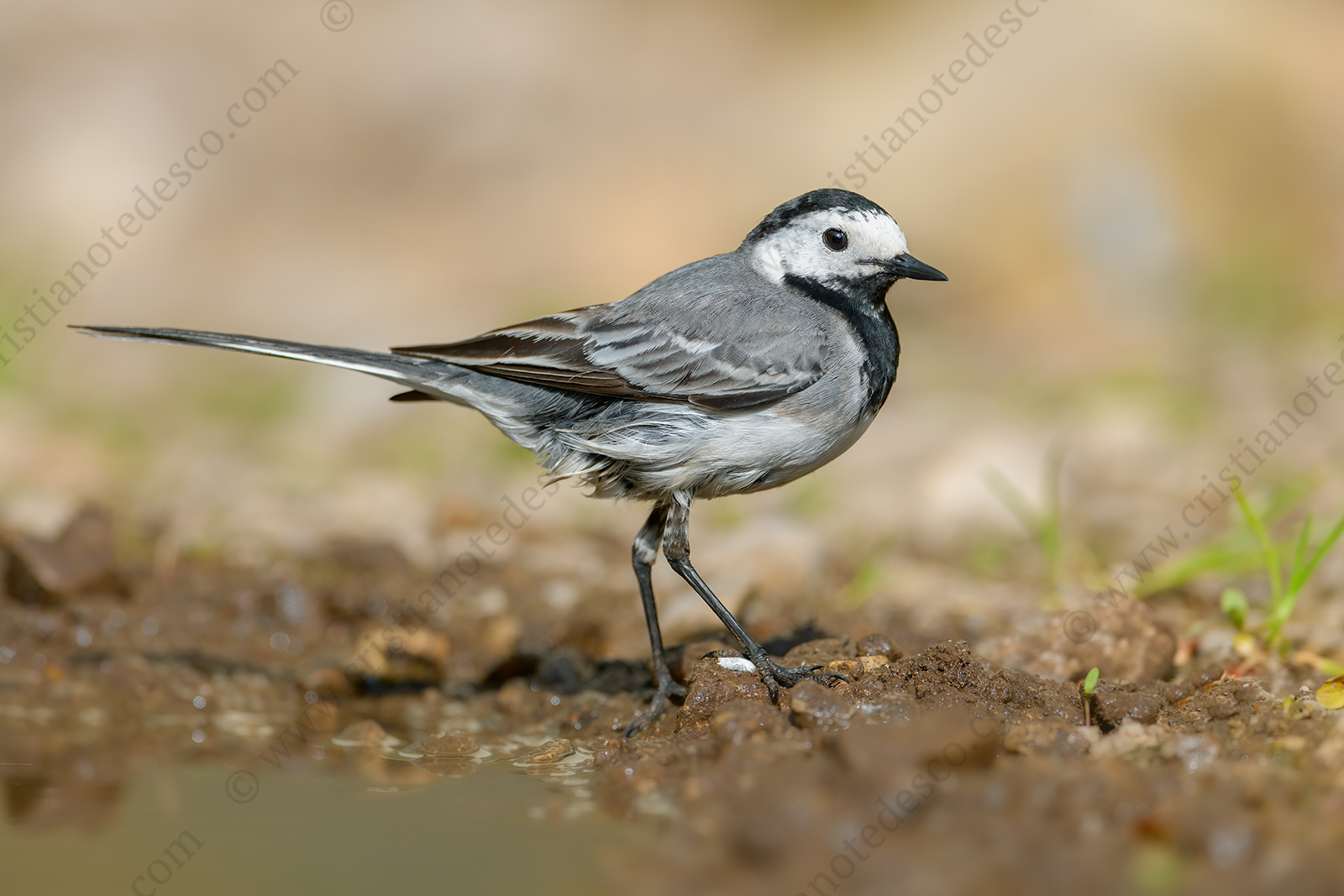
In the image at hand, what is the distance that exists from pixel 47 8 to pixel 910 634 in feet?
49.0

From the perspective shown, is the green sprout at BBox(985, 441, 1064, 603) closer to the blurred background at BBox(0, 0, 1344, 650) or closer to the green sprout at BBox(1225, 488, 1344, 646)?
the blurred background at BBox(0, 0, 1344, 650)

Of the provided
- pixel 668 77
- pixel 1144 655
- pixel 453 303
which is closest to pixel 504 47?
pixel 668 77

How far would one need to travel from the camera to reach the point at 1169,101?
1284 cm

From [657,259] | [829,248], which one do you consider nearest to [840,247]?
[829,248]

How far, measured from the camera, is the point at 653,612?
4770mm

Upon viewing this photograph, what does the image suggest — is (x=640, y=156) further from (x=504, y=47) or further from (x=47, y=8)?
(x=47, y=8)

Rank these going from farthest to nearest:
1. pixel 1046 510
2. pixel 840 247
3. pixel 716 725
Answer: pixel 1046 510
pixel 840 247
pixel 716 725

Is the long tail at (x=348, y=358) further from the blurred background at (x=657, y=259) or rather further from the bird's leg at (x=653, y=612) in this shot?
the blurred background at (x=657, y=259)

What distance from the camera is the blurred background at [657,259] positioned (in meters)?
6.57
